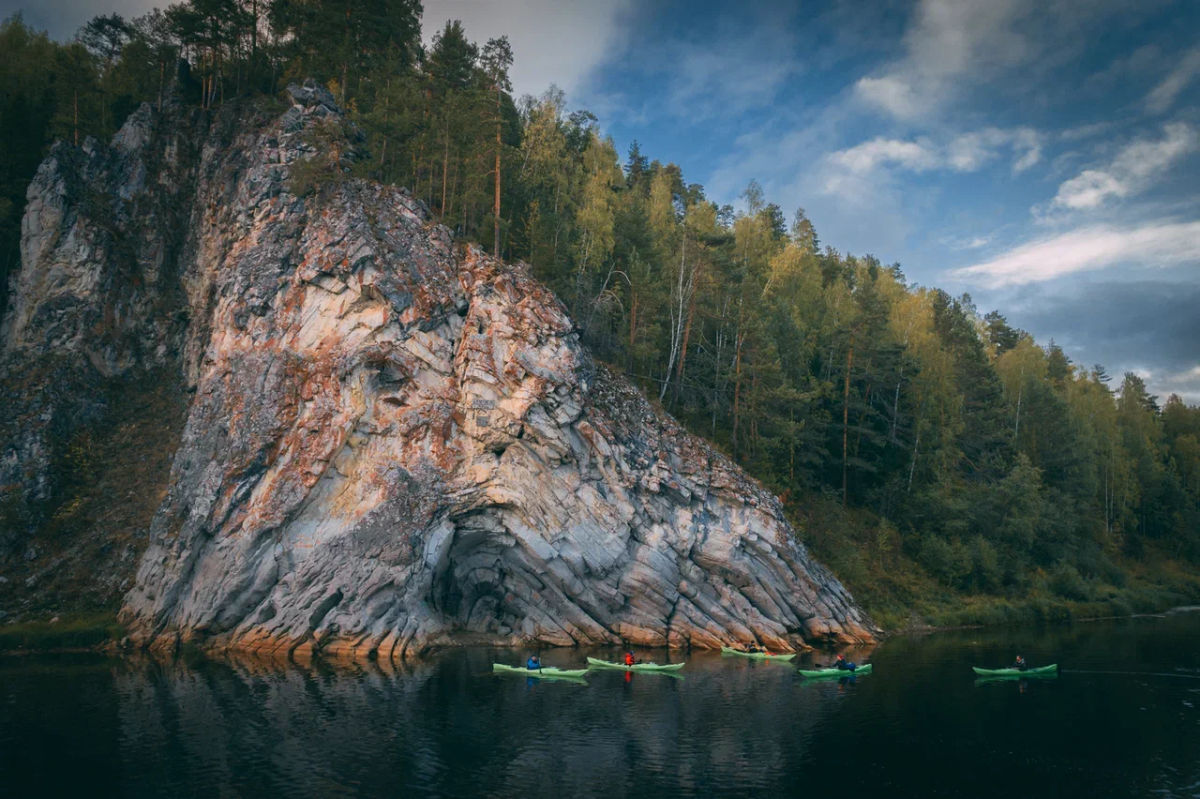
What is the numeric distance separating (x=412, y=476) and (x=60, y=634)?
21.2 meters

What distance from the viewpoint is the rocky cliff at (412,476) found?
40.2 m

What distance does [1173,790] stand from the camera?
76.0 feet

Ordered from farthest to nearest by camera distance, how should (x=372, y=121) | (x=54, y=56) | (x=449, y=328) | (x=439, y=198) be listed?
(x=54, y=56), (x=439, y=198), (x=372, y=121), (x=449, y=328)

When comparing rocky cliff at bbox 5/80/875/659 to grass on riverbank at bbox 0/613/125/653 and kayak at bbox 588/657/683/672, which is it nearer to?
grass on riverbank at bbox 0/613/125/653

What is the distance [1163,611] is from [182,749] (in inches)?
3275

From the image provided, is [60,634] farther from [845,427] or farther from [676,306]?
[845,427]

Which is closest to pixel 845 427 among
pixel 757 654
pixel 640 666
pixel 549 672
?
pixel 757 654

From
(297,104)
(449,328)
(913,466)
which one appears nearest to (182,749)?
(449,328)

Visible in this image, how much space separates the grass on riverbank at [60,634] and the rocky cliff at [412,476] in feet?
6.09

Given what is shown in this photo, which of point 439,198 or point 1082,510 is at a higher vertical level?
point 439,198

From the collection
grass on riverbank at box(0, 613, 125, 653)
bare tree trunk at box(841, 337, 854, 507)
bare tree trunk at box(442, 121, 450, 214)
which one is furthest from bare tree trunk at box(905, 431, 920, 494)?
grass on riverbank at box(0, 613, 125, 653)

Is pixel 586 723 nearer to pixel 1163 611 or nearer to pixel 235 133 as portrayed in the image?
pixel 235 133

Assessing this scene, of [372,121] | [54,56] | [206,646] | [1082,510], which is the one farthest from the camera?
A: [1082,510]

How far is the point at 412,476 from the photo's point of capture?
41469 millimetres
